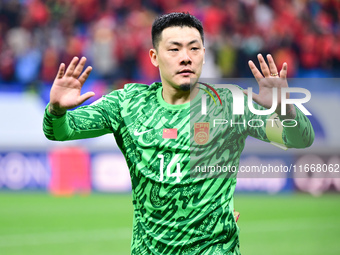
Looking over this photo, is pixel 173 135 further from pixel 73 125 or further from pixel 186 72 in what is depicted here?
pixel 73 125

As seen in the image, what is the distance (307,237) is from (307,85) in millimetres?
4547

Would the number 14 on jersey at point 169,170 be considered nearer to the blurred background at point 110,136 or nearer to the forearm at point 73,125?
the forearm at point 73,125

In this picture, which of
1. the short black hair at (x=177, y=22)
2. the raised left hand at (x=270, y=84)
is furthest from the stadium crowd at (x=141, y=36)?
the raised left hand at (x=270, y=84)

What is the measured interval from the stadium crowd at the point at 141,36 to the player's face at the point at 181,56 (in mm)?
10380

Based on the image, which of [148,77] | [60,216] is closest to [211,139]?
[60,216]

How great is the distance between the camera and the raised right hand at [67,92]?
4062 millimetres

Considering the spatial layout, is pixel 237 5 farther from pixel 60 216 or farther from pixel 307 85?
pixel 60 216

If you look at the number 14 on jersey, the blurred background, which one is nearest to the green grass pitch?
the blurred background

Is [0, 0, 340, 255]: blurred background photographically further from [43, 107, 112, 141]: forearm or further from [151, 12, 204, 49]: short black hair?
[151, 12, 204, 49]: short black hair

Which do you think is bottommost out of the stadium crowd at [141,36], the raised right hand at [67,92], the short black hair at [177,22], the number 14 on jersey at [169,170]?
the number 14 on jersey at [169,170]

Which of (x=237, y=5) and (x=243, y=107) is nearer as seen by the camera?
(x=243, y=107)

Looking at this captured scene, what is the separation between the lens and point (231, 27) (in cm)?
1633

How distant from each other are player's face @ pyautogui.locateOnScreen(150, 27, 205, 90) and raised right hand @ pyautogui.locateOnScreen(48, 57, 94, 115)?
19.6 inches

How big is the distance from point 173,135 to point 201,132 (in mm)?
174
